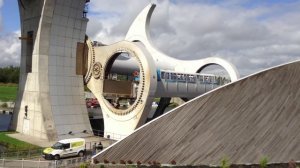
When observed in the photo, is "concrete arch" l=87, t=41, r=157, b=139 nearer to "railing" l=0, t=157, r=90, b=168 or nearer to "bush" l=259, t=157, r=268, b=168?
"railing" l=0, t=157, r=90, b=168

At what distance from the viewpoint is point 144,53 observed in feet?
123

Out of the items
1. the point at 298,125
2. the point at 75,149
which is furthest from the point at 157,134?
the point at 75,149

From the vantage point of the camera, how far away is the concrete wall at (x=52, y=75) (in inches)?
1518

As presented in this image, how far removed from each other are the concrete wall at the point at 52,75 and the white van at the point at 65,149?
8133 millimetres

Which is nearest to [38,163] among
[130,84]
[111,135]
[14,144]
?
[14,144]

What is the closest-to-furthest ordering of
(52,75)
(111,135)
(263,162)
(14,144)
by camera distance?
(263,162), (14,144), (52,75), (111,135)

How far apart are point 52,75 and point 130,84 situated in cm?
935

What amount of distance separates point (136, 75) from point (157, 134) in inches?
825

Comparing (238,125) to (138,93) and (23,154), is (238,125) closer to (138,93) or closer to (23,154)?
(138,93)

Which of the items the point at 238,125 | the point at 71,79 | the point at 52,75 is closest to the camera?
the point at 238,125

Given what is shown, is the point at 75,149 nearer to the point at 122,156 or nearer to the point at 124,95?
the point at 122,156

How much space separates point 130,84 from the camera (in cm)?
4441

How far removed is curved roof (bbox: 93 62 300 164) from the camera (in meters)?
20.6

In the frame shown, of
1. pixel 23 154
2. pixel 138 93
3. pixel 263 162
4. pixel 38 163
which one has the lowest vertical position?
pixel 23 154
